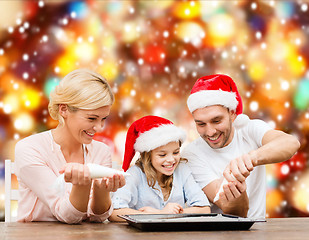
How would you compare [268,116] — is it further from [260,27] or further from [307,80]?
[260,27]

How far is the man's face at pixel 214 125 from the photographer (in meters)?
1.62

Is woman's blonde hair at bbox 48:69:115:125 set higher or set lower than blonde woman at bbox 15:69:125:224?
higher

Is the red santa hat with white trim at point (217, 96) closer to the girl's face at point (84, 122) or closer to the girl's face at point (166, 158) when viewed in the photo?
the girl's face at point (166, 158)

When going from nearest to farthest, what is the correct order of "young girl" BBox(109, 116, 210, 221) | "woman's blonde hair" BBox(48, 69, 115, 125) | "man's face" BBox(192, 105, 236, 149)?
1. "woman's blonde hair" BBox(48, 69, 115, 125)
2. "young girl" BBox(109, 116, 210, 221)
3. "man's face" BBox(192, 105, 236, 149)

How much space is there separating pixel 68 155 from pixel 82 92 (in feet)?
0.76

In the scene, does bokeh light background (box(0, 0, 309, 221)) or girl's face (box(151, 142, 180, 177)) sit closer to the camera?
girl's face (box(151, 142, 180, 177))

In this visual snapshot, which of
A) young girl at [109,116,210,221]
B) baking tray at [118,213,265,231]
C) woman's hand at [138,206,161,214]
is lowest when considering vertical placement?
woman's hand at [138,206,161,214]

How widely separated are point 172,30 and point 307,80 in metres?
0.96

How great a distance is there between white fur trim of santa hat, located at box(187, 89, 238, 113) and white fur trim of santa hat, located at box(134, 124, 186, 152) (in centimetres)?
13

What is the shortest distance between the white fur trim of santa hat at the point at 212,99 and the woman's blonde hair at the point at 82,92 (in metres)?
0.40

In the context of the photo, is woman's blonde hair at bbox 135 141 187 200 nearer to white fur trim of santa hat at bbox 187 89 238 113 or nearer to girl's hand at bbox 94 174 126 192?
white fur trim of santa hat at bbox 187 89 238 113

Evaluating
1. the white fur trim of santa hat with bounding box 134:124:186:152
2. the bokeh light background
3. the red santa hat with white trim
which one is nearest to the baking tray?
the white fur trim of santa hat with bounding box 134:124:186:152

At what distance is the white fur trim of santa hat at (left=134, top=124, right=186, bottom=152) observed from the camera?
1.60 m

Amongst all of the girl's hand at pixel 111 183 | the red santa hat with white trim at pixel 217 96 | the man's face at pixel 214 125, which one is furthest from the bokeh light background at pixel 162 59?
the girl's hand at pixel 111 183
